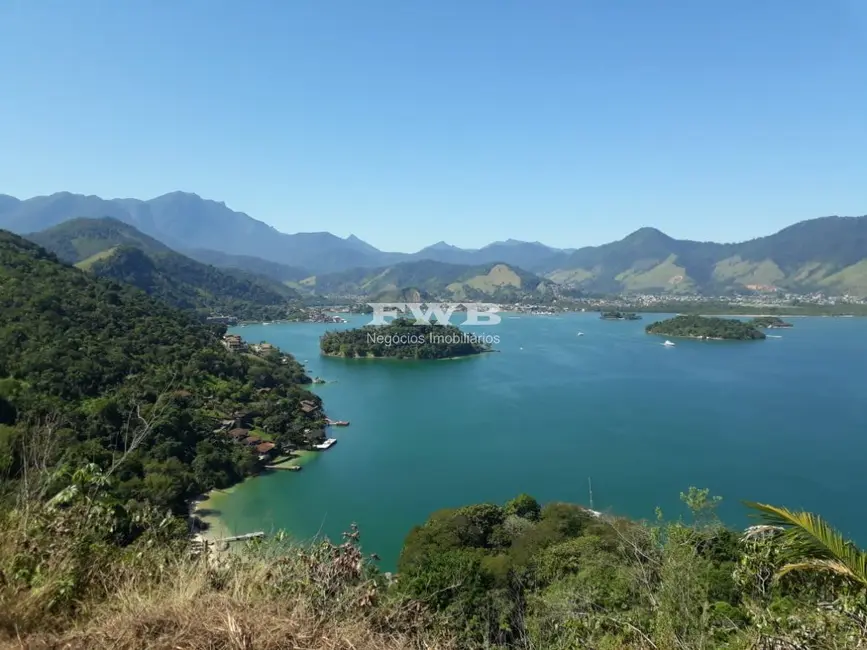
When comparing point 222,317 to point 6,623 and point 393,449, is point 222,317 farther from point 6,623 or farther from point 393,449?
point 6,623

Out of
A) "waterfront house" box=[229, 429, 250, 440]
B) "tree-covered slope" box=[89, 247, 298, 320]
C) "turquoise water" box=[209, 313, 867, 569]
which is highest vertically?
"tree-covered slope" box=[89, 247, 298, 320]

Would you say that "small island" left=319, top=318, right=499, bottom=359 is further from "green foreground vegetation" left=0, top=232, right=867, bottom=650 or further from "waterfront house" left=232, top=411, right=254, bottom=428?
"green foreground vegetation" left=0, top=232, right=867, bottom=650

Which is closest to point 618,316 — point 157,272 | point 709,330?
point 709,330

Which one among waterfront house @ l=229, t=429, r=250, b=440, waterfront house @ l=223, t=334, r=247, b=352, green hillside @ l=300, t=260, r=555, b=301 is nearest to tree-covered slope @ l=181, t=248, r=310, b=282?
green hillside @ l=300, t=260, r=555, b=301

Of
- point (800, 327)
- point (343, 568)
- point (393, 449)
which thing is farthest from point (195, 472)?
point (800, 327)

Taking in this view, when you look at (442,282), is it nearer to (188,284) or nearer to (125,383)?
(188,284)

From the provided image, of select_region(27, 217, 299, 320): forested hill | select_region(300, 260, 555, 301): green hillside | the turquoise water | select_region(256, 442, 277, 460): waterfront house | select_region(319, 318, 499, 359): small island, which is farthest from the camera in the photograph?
select_region(300, 260, 555, 301): green hillside
